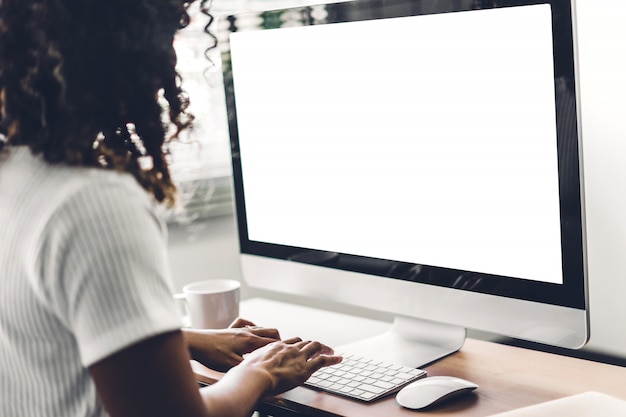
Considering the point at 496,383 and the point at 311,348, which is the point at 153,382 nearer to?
the point at 311,348

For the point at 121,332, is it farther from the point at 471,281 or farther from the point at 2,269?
the point at 471,281

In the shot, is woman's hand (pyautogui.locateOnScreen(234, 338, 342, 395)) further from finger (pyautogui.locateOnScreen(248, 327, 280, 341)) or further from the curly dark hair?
the curly dark hair

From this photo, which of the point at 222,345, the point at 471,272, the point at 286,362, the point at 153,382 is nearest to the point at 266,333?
the point at 222,345

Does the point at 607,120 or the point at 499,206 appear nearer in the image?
the point at 499,206

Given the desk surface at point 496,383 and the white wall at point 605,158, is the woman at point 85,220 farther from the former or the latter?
the white wall at point 605,158

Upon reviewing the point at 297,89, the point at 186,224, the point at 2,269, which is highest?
the point at 297,89

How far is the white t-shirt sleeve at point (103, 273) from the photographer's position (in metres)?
0.62

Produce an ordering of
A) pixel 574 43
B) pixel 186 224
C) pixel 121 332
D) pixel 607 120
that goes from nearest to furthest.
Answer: pixel 121 332, pixel 574 43, pixel 607 120, pixel 186 224

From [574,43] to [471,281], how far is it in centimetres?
32

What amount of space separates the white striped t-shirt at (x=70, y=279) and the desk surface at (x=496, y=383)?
0.33m

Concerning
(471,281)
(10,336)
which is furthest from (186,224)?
(10,336)

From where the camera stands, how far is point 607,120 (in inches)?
44.3

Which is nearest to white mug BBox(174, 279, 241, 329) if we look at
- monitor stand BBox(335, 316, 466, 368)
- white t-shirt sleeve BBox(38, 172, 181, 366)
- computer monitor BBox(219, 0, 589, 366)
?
computer monitor BBox(219, 0, 589, 366)

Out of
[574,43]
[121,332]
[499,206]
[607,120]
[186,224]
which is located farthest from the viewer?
[186,224]
